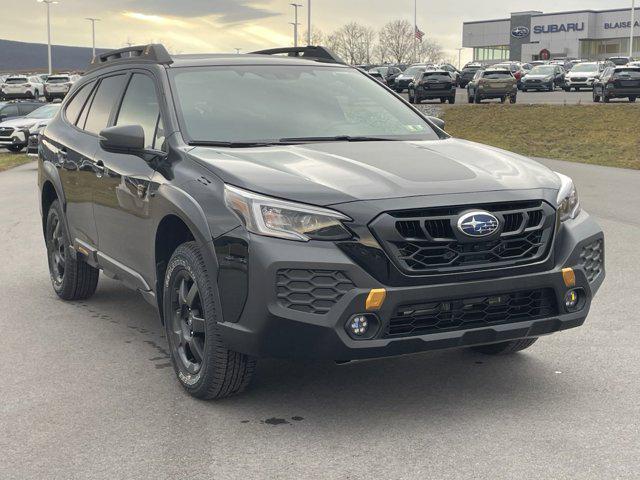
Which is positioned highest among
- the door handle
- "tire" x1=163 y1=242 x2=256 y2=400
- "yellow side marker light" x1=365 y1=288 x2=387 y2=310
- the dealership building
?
the dealership building

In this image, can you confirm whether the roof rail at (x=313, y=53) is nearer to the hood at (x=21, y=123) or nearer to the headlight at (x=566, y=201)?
the headlight at (x=566, y=201)

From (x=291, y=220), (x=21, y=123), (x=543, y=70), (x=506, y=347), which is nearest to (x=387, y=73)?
(x=543, y=70)

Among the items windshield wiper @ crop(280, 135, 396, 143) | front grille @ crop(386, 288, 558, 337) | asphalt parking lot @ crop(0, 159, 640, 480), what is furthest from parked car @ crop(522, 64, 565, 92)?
front grille @ crop(386, 288, 558, 337)

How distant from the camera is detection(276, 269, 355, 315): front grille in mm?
4289

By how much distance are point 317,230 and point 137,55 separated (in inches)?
112

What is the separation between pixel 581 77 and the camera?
175 ft

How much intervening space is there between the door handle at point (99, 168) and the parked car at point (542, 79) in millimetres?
51832

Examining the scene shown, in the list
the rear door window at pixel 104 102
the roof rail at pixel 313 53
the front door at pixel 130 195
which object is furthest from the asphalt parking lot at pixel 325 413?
the roof rail at pixel 313 53

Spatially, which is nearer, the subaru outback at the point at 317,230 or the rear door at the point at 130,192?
the subaru outback at the point at 317,230

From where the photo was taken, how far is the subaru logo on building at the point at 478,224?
174 inches

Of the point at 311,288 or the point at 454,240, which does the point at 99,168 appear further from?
the point at 454,240

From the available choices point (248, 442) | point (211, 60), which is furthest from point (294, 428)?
point (211, 60)

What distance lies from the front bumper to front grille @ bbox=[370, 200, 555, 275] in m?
0.09

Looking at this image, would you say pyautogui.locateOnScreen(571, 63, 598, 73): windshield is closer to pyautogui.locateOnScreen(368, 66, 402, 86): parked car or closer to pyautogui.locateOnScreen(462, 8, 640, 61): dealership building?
pyautogui.locateOnScreen(368, 66, 402, 86): parked car
